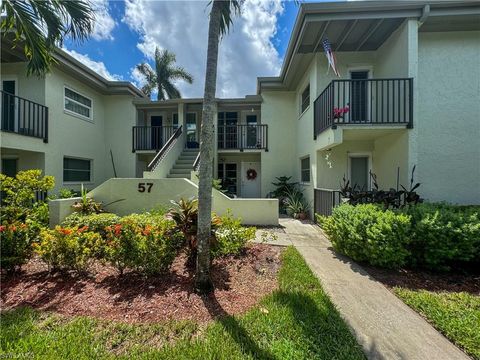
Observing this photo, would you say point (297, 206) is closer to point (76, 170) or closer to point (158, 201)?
point (158, 201)

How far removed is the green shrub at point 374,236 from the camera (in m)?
4.20

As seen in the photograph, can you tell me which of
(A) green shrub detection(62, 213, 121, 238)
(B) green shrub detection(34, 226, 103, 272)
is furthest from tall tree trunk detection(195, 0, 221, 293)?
(A) green shrub detection(62, 213, 121, 238)

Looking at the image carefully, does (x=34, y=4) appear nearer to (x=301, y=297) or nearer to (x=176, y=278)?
(x=176, y=278)

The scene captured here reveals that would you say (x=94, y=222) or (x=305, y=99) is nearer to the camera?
(x=94, y=222)

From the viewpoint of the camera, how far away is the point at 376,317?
300 cm

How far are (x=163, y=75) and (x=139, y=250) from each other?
792 inches

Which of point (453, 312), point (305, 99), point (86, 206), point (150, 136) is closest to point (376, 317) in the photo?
point (453, 312)

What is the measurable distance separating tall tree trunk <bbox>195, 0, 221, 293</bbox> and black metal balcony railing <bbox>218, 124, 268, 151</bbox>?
8.83 metres

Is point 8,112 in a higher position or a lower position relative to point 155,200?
higher

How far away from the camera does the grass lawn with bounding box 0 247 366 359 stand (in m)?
2.32

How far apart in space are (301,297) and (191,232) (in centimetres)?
203

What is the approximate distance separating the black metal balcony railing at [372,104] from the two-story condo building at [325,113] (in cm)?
4

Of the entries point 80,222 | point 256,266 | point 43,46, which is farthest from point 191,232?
point 43,46

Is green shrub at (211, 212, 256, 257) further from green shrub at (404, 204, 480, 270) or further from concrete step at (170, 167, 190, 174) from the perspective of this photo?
concrete step at (170, 167, 190, 174)
